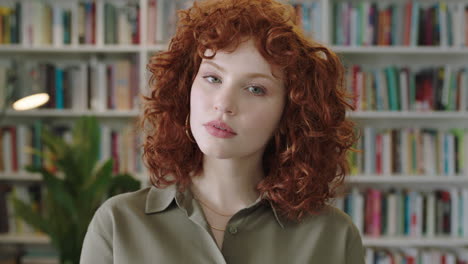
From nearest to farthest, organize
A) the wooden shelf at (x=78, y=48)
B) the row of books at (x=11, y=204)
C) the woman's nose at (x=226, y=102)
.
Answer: the woman's nose at (x=226, y=102)
the wooden shelf at (x=78, y=48)
the row of books at (x=11, y=204)

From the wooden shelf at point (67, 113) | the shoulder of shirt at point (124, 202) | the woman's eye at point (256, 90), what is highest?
the woman's eye at point (256, 90)

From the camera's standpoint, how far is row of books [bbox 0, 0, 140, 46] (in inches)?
109

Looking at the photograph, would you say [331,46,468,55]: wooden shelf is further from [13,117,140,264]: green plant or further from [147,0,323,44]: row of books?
[13,117,140,264]: green plant

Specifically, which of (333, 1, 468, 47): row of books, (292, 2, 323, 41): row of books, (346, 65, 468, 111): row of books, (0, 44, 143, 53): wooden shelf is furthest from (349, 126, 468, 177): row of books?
(0, 44, 143, 53): wooden shelf

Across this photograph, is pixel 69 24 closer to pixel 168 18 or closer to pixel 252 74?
pixel 168 18

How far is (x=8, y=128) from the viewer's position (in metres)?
2.83

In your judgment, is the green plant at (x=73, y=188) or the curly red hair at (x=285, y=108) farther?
the green plant at (x=73, y=188)

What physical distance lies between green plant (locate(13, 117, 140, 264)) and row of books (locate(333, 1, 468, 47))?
55.5 inches

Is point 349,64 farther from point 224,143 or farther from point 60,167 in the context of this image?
point 224,143

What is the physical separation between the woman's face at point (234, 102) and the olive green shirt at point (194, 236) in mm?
153

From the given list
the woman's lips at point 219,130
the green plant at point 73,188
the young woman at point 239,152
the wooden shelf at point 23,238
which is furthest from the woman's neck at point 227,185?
the wooden shelf at point 23,238

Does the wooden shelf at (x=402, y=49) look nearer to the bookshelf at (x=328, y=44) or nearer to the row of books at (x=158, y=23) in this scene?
the bookshelf at (x=328, y=44)

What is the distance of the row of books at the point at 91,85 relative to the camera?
281 cm

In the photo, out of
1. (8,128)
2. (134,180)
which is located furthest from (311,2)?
(8,128)
